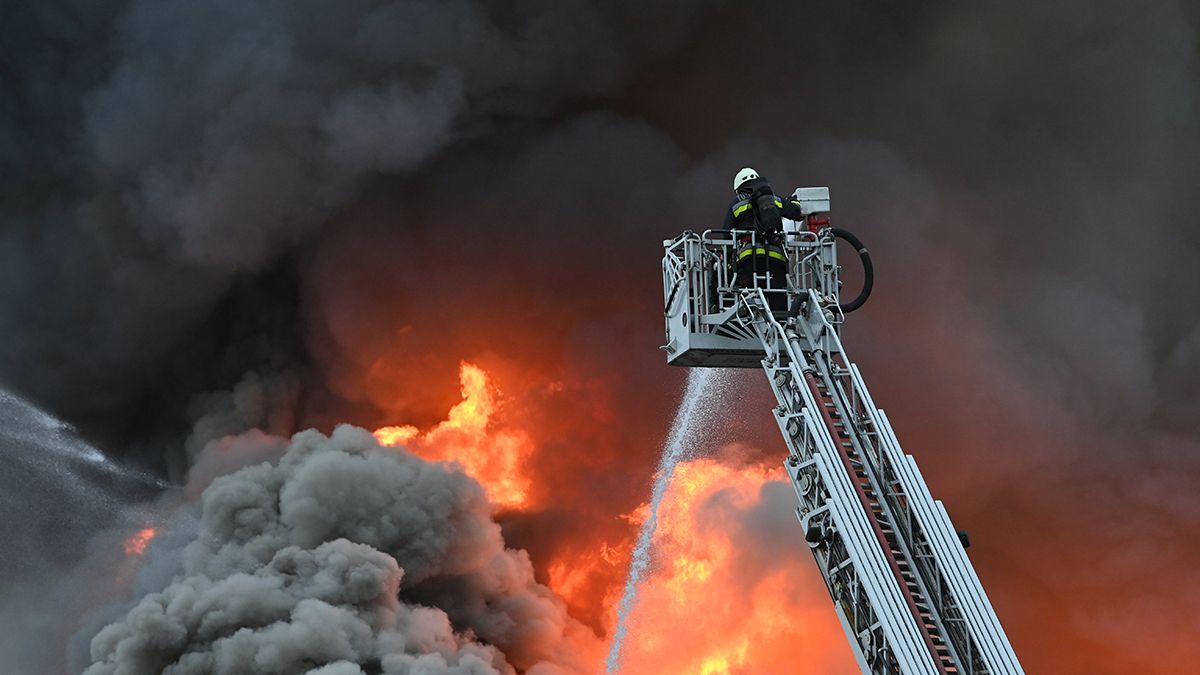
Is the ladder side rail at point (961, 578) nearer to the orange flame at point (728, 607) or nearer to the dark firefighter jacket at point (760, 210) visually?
the dark firefighter jacket at point (760, 210)

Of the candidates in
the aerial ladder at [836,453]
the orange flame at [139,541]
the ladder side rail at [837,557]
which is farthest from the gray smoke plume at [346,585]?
the ladder side rail at [837,557]

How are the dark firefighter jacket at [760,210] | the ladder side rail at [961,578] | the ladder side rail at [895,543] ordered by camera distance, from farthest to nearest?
the dark firefighter jacket at [760,210]
the ladder side rail at [895,543]
the ladder side rail at [961,578]

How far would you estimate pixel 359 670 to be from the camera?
31.9 meters

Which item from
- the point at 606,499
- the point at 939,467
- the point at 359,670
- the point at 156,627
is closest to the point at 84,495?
the point at 156,627

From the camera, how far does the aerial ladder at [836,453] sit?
1869 centimetres

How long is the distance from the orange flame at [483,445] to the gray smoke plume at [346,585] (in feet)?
3.82

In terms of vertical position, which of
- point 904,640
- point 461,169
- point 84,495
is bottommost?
point 904,640

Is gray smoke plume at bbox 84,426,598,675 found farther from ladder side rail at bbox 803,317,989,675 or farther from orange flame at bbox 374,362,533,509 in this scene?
ladder side rail at bbox 803,317,989,675

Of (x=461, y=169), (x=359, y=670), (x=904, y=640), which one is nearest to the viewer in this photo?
(x=904, y=640)

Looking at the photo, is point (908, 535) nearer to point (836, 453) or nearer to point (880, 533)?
point (880, 533)

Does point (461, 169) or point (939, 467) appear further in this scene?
point (461, 169)

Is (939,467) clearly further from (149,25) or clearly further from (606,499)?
(149,25)

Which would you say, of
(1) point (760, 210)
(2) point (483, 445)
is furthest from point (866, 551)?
(2) point (483, 445)

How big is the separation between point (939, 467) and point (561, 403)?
8.70 m
